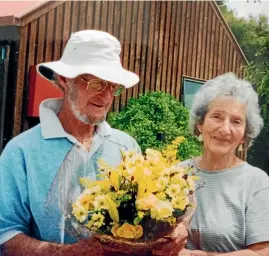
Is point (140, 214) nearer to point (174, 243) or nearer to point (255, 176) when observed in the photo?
point (174, 243)

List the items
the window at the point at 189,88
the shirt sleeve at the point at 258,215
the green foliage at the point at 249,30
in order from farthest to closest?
1. the window at the point at 189,88
2. the green foliage at the point at 249,30
3. the shirt sleeve at the point at 258,215

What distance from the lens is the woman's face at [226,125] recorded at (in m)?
1.22

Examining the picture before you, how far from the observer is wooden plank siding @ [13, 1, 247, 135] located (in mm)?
1813

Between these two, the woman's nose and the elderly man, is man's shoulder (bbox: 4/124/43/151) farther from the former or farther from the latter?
the woman's nose

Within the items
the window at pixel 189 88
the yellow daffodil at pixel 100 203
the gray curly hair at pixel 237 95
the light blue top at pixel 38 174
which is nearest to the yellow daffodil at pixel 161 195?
the yellow daffodil at pixel 100 203

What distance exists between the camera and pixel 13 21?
66.4 inches

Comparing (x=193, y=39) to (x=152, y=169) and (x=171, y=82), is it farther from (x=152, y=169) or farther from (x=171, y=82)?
(x=152, y=169)

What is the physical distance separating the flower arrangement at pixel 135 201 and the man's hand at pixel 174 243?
1.3 inches

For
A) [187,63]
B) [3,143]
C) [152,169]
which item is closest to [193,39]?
[187,63]

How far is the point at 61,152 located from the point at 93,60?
0.23 metres

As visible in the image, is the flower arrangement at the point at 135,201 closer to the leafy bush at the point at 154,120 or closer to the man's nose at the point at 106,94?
the man's nose at the point at 106,94

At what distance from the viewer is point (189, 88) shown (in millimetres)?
2279

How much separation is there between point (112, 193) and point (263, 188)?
46 centimetres

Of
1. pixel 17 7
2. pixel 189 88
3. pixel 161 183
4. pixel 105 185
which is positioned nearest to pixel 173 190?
pixel 161 183
